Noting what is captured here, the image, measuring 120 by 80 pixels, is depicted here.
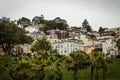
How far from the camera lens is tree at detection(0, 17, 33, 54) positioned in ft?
381

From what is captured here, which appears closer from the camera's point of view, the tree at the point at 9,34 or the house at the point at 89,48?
the tree at the point at 9,34

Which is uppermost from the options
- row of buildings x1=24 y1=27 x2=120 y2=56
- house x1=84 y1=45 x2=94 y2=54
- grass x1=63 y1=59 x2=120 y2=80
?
row of buildings x1=24 y1=27 x2=120 y2=56

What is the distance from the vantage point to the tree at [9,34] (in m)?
116

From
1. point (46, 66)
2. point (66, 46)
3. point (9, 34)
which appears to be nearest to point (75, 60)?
point (46, 66)

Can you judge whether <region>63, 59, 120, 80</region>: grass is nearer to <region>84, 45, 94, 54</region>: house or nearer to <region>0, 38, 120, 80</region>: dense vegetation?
<region>0, 38, 120, 80</region>: dense vegetation

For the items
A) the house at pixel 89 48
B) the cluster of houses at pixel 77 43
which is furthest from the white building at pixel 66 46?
the house at pixel 89 48

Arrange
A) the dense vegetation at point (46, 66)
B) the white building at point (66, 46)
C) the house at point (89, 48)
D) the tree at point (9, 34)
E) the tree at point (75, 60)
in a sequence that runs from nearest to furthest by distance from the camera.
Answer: the dense vegetation at point (46, 66) < the tree at point (75, 60) < the tree at point (9, 34) < the white building at point (66, 46) < the house at point (89, 48)

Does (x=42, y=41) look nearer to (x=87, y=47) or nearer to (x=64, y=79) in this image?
(x=64, y=79)

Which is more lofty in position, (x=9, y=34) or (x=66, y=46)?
(x=9, y=34)

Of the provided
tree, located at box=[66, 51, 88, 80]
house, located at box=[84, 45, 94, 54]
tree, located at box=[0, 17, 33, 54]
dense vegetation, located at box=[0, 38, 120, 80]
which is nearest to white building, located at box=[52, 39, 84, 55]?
house, located at box=[84, 45, 94, 54]

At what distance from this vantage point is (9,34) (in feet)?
382

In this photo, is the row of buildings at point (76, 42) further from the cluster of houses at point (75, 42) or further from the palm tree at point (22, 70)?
the palm tree at point (22, 70)

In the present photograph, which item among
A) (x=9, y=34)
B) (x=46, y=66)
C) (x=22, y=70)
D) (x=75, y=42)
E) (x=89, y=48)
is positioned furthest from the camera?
(x=89, y=48)

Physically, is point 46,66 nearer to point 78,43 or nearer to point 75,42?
point 75,42
